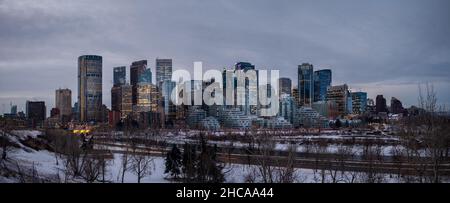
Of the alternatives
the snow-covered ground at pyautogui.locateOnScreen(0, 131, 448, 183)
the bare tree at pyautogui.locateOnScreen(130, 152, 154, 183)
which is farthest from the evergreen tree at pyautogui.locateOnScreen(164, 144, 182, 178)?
the bare tree at pyautogui.locateOnScreen(130, 152, 154, 183)

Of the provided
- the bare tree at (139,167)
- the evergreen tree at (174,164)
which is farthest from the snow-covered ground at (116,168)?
the evergreen tree at (174,164)

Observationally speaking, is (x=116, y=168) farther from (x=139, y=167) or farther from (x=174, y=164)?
(x=174, y=164)

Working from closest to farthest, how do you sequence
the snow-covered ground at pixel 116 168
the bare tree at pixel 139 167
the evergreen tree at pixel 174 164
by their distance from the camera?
the snow-covered ground at pixel 116 168, the evergreen tree at pixel 174 164, the bare tree at pixel 139 167

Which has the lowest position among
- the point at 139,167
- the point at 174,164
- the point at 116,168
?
the point at 116,168

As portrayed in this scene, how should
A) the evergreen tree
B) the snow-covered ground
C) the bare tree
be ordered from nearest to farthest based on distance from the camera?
the snow-covered ground, the evergreen tree, the bare tree

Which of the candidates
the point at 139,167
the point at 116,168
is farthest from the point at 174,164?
the point at 116,168

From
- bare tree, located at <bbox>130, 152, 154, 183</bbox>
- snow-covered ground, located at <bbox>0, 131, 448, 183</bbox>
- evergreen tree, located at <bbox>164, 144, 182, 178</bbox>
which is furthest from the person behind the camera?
bare tree, located at <bbox>130, 152, 154, 183</bbox>

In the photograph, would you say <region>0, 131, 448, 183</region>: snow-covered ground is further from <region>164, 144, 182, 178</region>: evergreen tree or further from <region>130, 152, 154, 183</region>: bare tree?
<region>164, 144, 182, 178</region>: evergreen tree

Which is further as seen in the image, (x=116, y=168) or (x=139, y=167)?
(x=116, y=168)

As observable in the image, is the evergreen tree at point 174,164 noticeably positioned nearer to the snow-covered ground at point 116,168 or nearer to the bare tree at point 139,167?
the snow-covered ground at point 116,168

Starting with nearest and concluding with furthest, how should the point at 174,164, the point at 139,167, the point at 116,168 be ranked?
1. the point at 174,164
2. the point at 139,167
3. the point at 116,168

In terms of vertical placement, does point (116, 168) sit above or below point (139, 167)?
below
